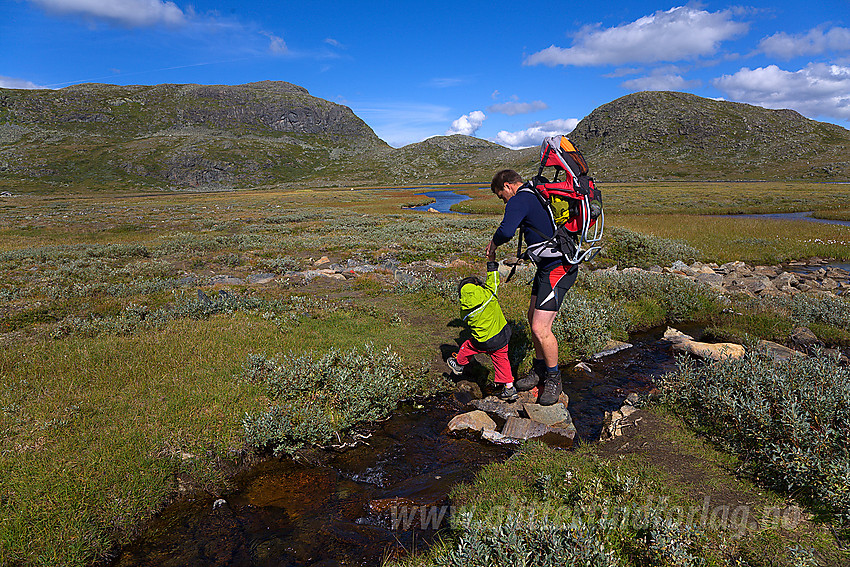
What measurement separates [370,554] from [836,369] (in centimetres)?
652

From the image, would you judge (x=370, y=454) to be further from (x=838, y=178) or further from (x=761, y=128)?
(x=761, y=128)

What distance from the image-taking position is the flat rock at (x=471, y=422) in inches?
273

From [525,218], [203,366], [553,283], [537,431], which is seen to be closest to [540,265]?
[553,283]

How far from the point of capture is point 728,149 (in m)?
173

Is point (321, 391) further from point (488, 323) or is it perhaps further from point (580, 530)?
point (580, 530)

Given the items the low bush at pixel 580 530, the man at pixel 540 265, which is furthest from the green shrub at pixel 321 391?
the low bush at pixel 580 530

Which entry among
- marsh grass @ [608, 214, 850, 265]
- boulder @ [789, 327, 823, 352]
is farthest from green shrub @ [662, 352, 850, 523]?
marsh grass @ [608, 214, 850, 265]

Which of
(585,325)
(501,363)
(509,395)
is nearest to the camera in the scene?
(509,395)

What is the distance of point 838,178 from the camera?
113m

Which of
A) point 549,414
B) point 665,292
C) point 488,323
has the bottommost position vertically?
point 549,414

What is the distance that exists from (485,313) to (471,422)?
193 centimetres

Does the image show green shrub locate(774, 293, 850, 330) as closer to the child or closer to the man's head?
the child

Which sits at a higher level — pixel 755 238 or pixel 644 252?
pixel 755 238

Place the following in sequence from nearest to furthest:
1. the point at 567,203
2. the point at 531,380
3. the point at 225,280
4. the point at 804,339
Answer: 1. the point at 567,203
2. the point at 531,380
3. the point at 804,339
4. the point at 225,280
